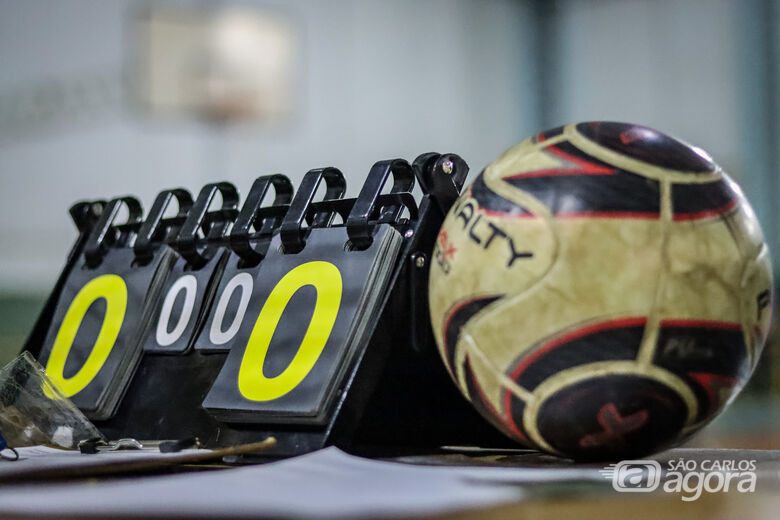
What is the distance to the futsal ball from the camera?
3.01 ft

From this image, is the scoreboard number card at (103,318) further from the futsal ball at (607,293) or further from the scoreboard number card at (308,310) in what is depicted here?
the futsal ball at (607,293)

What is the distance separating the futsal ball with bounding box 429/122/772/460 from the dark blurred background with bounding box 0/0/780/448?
346cm

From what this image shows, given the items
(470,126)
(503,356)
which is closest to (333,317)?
(503,356)

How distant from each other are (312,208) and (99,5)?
181 inches

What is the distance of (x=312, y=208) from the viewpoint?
1314mm

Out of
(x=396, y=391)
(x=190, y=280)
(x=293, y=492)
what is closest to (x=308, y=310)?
(x=396, y=391)

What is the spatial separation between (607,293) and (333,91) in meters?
5.77

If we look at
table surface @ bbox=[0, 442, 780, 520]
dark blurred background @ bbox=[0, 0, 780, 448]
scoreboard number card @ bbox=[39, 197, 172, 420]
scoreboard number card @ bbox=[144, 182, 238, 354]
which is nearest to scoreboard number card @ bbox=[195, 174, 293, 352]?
scoreboard number card @ bbox=[144, 182, 238, 354]

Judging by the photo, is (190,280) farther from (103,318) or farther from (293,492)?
(293,492)

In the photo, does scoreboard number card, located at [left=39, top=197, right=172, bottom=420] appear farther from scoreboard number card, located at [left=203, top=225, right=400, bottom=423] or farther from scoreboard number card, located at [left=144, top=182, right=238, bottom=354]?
scoreboard number card, located at [left=203, top=225, right=400, bottom=423]

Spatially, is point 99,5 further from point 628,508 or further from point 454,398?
point 628,508

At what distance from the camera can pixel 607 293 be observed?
3.00 ft

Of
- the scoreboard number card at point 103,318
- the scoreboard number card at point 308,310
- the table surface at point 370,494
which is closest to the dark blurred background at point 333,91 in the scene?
the scoreboard number card at point 103,318

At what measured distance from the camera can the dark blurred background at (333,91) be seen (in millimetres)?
5211
